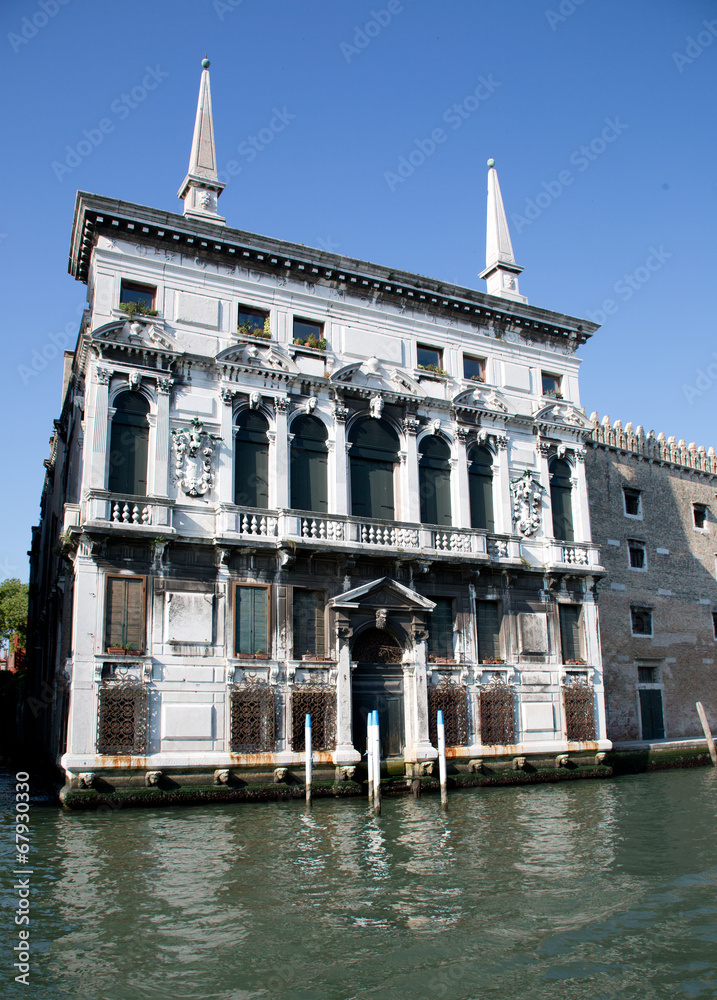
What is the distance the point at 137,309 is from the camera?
19.3 metres

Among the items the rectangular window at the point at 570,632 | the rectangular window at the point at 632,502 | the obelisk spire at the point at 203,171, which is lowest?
the rectangular window at the point at 570,632

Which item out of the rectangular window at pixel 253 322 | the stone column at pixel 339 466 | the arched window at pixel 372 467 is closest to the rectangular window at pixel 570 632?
the arched window at pixel 372 467

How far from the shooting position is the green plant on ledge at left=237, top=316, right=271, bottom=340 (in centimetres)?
2049

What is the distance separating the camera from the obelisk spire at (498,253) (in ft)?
85.5

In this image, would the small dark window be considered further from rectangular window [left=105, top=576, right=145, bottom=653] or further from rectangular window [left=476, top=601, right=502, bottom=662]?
rectangular window [left=105, top=576, right=145, bottom=653]

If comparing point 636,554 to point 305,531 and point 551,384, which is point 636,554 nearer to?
point 551,384

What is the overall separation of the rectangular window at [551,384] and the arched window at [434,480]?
453 cm

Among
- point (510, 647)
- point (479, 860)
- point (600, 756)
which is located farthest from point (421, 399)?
point (479, 860)

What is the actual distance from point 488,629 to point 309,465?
21.0 ft

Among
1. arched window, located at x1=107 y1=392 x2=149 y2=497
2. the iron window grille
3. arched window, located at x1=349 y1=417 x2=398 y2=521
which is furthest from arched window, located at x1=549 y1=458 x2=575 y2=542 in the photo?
the iron window grille

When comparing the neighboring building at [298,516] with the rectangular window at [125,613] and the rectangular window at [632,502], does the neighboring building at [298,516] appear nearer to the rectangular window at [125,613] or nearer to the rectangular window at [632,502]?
the rectangular window at [125,613]

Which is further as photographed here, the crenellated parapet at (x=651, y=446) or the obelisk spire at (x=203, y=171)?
the crenellated parapet at (x=651, y=446)

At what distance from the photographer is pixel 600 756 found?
22875 mm

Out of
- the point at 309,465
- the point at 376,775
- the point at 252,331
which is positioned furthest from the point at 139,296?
the point at 376,775
